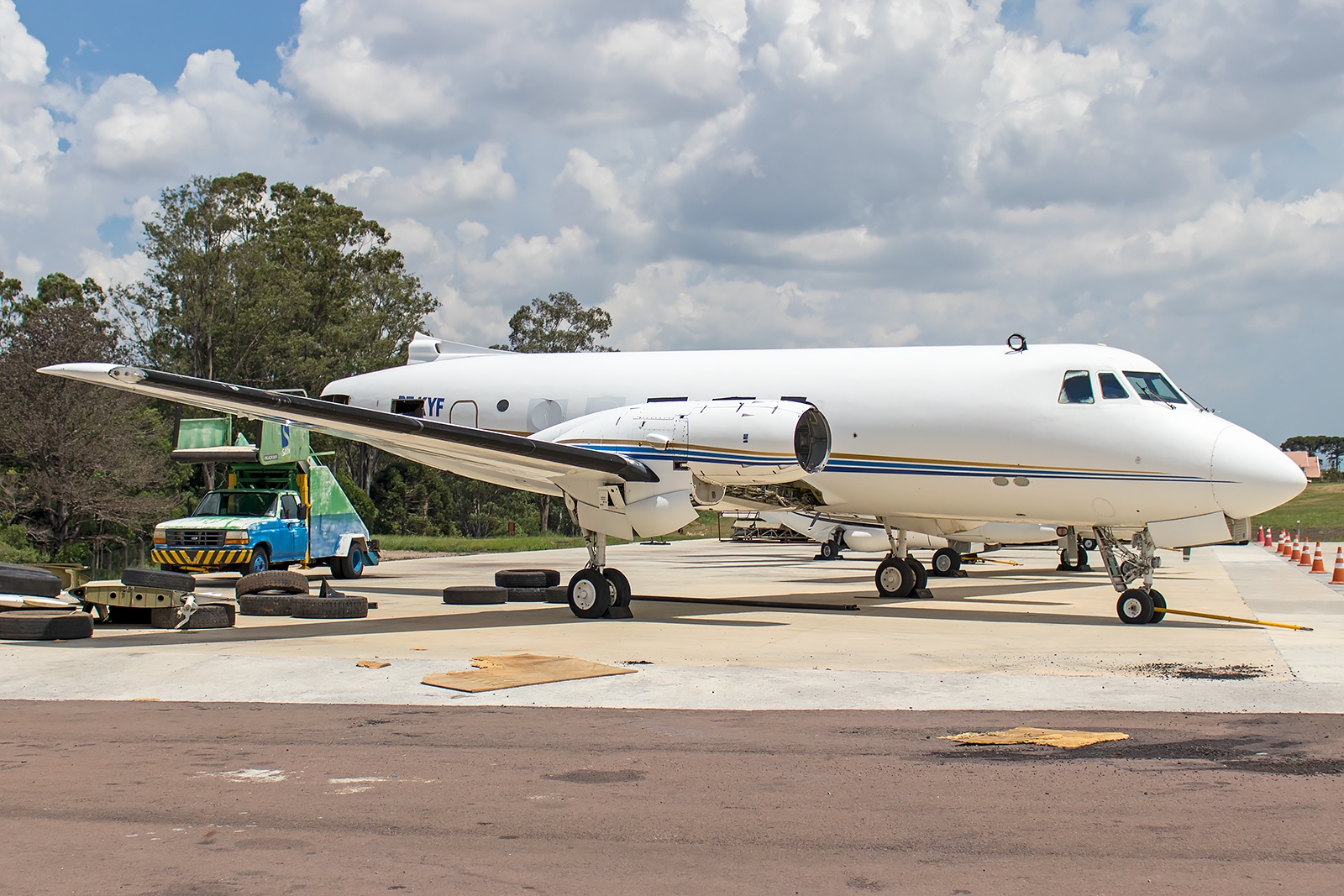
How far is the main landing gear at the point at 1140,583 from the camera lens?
46.3 ft

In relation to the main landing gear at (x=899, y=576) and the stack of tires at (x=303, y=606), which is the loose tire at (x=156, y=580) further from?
the main landing gear at (x=899, y=576)

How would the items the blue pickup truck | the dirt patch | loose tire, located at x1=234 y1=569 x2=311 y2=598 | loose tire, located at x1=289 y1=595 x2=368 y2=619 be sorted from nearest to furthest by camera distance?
the dirt patch → loose tire, located at x1=289 y1=595 x2=368 y2=619 → loose tire, located at x1=234 y1=569 x2=311 y2=598 → the blue pickup truck

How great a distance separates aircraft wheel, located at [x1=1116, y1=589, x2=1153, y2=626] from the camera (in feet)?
46.2

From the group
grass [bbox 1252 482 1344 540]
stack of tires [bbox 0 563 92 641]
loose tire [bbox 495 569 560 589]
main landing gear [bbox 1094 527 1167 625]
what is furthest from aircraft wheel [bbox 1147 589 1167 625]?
grass [bbox 1252 482 1344 540]

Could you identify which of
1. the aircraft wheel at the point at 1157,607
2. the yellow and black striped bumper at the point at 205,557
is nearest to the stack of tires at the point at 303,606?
the yellow and black striped bumper at the point at 205,557

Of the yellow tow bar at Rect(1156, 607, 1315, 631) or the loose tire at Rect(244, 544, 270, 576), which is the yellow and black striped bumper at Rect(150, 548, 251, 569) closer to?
the loose tire at Rect(244, 544, 270, 576)

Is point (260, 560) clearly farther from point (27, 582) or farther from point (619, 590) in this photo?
point (619, 590)

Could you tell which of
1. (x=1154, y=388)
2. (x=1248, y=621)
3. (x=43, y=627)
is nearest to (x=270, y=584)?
(x=43, y=627)

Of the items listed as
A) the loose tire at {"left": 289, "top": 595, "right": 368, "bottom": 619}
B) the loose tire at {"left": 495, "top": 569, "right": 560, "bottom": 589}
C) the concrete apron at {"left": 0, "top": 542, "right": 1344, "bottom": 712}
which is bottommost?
the concrete apron at {"left": 0, "top": 542, "right": 1344, "bottom": 712}

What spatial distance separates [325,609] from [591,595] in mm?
3692

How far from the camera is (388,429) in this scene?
12969mm

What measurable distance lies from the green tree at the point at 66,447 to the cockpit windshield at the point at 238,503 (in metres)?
14.9

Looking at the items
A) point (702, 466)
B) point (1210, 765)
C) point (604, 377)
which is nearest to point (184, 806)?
point (1210, 765)

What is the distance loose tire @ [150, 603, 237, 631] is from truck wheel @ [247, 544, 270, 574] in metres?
8.02
